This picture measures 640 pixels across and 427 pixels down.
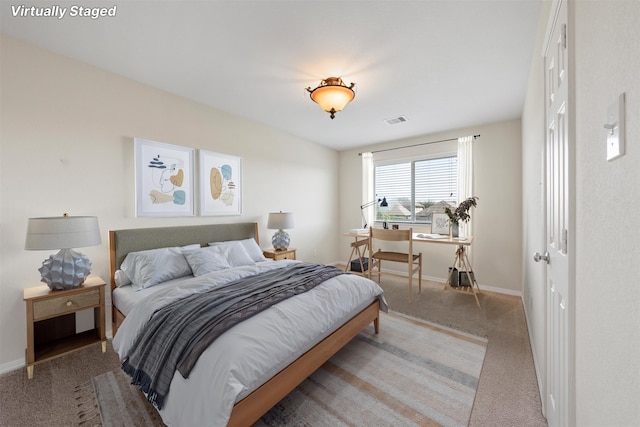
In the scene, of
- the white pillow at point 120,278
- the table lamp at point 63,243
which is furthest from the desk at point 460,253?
the table lamp at point 63,243

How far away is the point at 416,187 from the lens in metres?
4.58

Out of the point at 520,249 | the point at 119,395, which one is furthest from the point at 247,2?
the point at 520,249

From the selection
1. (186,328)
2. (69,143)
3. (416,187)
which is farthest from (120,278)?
(416,187)

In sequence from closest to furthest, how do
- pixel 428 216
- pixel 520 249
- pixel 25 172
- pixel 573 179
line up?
pixel 573 179
pixel 25 172
pixel 520 249
pixel 428 216

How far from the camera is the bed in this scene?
1.23 meters

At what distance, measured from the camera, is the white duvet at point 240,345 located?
1201 mm

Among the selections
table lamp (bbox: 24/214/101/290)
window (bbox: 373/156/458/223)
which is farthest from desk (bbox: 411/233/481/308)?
table lamp (bbox: 24/214/101/290)

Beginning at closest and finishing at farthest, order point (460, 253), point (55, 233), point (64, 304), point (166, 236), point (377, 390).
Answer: point (377, 390) < point (55, 233) < point (64, 304) < point (166, 236) < point (460, 253)

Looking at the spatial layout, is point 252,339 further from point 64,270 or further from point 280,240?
point 280,240

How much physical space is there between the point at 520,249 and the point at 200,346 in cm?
410

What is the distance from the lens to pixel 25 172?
2059 mm

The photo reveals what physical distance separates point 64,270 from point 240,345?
69.2 inches
